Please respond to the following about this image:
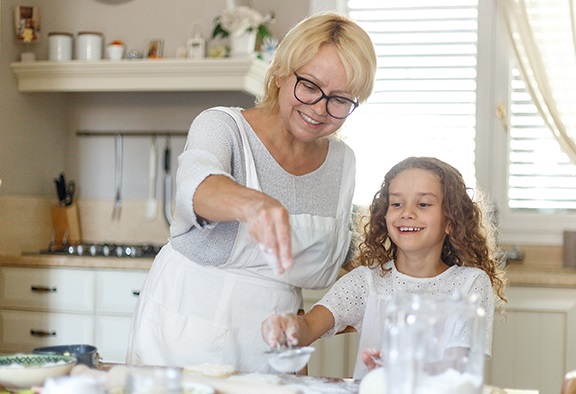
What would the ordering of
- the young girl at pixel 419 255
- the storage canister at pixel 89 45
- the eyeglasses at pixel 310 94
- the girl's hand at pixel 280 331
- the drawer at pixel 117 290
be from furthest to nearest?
the storage canister at pixel 89 45
the drawer at pixel 117 290
the young girl at pixel 419 255
the eyeglasses at pixel 310 94
the girl's hand at pixel 280 331

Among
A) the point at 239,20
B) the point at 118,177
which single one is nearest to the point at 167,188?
the point at 118,177

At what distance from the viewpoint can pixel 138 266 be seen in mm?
3062

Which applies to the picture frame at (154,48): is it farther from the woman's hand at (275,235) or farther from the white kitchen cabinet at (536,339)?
the woman's hand at (275,235)

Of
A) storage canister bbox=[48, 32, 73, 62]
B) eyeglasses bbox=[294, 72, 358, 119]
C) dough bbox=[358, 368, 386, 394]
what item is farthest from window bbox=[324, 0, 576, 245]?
dough bbox=[358, 368, 386, 394]

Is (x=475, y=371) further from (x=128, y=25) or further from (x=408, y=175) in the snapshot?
(x=128, y=25)

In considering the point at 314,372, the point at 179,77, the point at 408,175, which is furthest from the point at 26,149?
the point at 408,175

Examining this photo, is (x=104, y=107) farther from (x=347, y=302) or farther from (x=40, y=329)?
(x=347, y=302)

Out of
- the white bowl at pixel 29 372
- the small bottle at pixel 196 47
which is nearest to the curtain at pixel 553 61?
the small bottle at pixel 196 47

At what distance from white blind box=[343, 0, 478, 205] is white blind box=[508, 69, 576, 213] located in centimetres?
16

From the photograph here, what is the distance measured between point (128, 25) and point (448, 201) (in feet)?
7.19

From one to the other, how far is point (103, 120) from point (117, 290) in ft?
Answer: 3.08

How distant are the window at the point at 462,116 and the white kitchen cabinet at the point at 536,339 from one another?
54cm

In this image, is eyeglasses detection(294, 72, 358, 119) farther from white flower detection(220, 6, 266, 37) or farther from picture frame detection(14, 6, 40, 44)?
picture frame detection(14, 6, 40, 44)

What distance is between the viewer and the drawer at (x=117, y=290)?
3086mm
